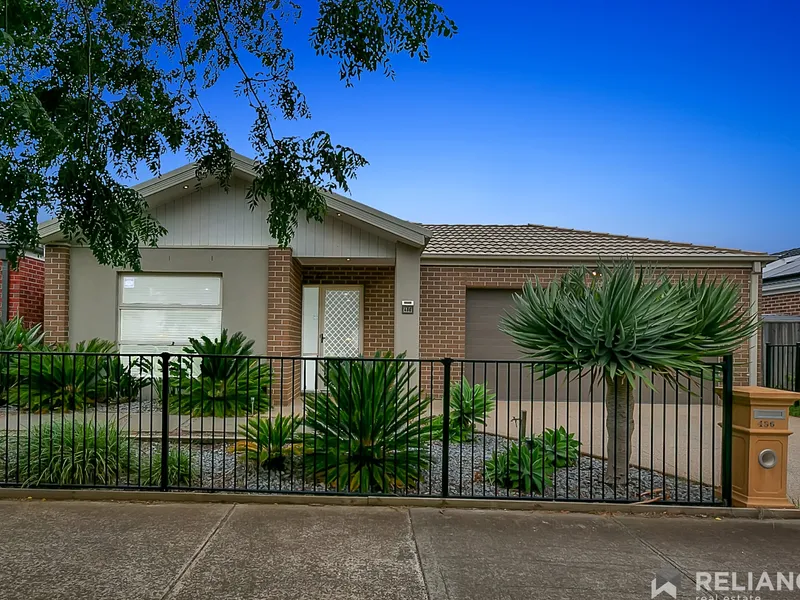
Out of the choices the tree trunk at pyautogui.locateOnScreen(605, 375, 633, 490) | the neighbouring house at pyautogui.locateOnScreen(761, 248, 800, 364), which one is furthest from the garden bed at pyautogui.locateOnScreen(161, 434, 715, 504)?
the neighbouring house at pyautogui.locateOnScreen(761, 248, 800, 364)

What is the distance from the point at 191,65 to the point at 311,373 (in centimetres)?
749

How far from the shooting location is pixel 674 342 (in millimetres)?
4715

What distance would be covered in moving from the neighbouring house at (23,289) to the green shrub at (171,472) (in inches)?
332

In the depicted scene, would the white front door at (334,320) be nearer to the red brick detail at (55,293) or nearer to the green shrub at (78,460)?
the red brick detail at (55,293)

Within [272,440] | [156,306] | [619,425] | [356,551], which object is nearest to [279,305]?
[156,306]

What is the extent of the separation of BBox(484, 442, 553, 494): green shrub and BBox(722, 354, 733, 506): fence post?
5.10ft

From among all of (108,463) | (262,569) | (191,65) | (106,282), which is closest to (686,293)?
(262,569)

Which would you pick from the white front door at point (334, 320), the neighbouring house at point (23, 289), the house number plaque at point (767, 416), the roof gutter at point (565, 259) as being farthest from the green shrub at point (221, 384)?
the house number plaque at point (767, 416)

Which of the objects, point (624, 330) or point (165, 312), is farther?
point (165, 312)

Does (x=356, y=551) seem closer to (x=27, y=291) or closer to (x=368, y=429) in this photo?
(x=368, y=429)

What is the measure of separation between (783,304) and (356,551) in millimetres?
17703

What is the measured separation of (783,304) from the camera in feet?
54.1

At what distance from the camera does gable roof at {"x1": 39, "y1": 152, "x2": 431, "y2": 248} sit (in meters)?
9.66

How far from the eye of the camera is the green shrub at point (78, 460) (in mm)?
5070
